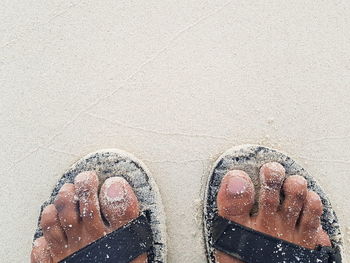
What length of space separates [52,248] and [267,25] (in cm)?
131

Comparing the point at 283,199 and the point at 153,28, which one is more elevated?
the point at 153,28

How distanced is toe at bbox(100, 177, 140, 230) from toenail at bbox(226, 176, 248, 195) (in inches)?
15.0

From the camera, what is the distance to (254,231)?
73.6 inches

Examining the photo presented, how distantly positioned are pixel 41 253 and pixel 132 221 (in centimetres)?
41

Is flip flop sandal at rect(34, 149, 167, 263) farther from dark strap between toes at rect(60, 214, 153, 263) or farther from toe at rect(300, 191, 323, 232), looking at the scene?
toe at rect(300, 191, 323, 232)

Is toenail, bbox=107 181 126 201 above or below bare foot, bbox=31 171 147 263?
above

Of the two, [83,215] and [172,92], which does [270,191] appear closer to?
[172,92]

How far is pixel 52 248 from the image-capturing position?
78.1 inches

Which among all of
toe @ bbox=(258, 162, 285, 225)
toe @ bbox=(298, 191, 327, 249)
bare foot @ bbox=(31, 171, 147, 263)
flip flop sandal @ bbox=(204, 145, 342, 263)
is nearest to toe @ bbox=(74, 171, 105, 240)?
bare foot @ bbox=(31, 171, 147, 263)

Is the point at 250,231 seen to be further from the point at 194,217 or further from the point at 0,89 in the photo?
the point at 0,89

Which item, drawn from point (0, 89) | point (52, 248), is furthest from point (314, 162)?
point (0, 89)

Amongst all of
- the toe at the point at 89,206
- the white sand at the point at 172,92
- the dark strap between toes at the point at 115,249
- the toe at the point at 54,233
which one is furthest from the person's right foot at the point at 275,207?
the toe at the point at 54,233

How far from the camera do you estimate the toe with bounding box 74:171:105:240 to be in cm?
195

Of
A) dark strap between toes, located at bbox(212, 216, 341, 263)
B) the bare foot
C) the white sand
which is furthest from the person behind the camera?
the white sand
